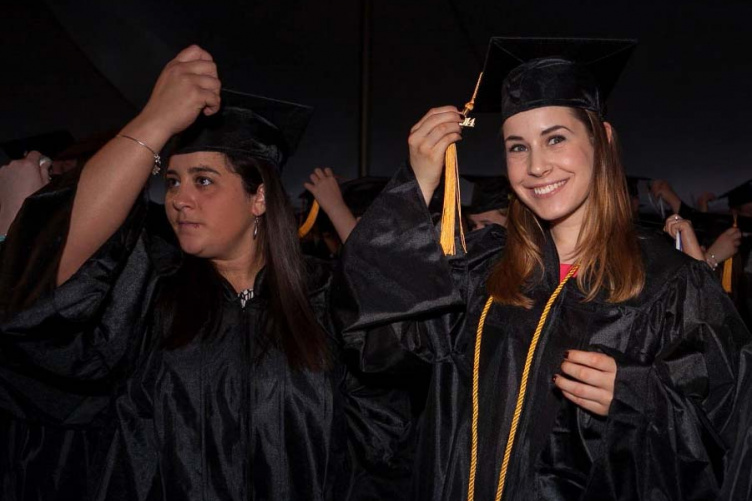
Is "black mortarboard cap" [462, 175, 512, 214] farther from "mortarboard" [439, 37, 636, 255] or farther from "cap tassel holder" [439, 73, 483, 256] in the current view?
"cap tassel holder" [439, 73, 483, 256]

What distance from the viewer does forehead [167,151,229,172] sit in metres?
2.12

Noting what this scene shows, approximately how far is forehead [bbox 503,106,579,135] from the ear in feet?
2.85

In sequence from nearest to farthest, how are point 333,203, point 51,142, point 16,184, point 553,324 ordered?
point 553,324 → point 16,184 → point 333,203 → point 51,142

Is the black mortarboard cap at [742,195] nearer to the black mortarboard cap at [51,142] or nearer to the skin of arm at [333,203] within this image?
the skin of arm at [333,203]

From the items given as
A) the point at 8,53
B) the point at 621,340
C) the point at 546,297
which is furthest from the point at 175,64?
the point at 8,53

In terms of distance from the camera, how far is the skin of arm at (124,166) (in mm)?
1542

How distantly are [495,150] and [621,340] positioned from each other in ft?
27.1

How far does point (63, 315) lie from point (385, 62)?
7.16m

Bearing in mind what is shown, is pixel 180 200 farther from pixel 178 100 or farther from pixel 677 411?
pixel 677 411

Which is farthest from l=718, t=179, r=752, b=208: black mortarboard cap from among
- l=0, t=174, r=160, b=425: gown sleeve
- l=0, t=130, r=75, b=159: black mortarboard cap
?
l=0, t=174, r=160, b=425: gown sleeve

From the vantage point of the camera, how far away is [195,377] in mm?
1903

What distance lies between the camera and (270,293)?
82.6 inches

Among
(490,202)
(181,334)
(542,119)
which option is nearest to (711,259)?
(490,202)

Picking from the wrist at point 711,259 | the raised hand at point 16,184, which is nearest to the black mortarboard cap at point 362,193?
the wrist at point 711,259
